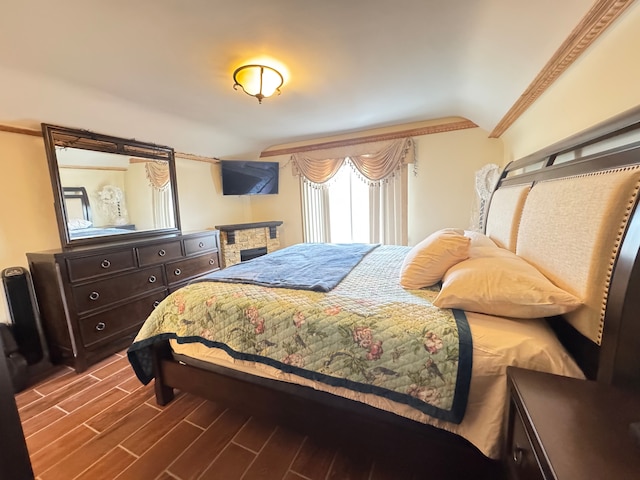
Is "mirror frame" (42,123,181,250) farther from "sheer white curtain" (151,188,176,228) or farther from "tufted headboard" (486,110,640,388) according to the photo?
"tufted headboard" (486,110,640,388)

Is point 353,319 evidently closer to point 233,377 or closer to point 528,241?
point 233,377

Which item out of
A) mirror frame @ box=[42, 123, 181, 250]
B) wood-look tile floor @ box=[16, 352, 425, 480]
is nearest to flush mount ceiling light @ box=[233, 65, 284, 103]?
mirror frame @ box=[42, 123, 181, 250]

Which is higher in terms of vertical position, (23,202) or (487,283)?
(23,202)

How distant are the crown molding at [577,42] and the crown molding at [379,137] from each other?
1304 millimetres

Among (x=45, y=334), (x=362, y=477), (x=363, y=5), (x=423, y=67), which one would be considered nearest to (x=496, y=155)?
(x=423, y=67)

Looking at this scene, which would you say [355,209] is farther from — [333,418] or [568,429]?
[568,429]

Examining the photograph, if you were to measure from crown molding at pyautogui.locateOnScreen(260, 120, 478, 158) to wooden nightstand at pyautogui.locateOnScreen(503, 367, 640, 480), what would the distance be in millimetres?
3281

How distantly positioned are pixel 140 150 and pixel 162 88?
1.02 m

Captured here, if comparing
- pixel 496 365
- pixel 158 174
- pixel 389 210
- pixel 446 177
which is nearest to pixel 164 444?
pixel 496 365

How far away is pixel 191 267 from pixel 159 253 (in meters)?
0.44

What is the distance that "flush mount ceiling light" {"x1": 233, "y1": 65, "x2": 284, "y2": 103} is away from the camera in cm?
197

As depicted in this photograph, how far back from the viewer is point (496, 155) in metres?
3.29

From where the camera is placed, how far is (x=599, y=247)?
89cm

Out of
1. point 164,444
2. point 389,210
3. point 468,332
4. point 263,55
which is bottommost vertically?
point 164,444
